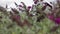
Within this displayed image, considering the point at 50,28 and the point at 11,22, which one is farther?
the point at 11,22

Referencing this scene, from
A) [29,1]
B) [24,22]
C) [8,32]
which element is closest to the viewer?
[24,22]

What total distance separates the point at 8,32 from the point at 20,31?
0.15m

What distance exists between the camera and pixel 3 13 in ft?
7.39

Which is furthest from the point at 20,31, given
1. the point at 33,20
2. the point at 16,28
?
the point at 33,20

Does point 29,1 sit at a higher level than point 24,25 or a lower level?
lower

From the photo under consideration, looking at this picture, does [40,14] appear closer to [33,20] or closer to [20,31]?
[33,20]

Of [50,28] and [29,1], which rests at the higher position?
[50,28]

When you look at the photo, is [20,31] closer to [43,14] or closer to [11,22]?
[11,22]

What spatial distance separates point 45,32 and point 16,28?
238 millimetres

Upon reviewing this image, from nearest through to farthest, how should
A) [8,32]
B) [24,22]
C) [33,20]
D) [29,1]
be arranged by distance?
[24,22] < [8,32] < [33,20] < [29,1]

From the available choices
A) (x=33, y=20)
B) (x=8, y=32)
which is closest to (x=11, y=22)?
(x=8, y=32)

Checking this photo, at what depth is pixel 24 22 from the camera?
5.80ft

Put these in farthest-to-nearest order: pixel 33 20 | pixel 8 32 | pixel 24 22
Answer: pixel 33 20 < pixel 8 32 < pixel 24 22

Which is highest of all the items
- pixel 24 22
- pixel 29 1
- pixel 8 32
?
pixel 24 22
